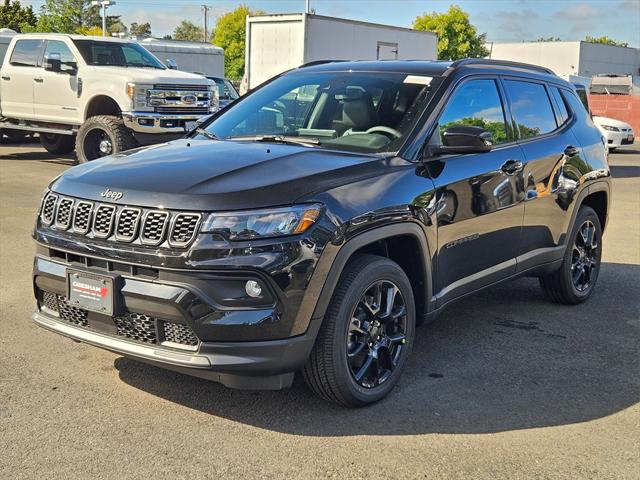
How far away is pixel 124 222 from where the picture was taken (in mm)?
3490

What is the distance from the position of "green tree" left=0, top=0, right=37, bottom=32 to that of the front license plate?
39209mm

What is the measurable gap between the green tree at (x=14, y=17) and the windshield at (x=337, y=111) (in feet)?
125

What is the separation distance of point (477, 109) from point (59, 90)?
10394 millimetres

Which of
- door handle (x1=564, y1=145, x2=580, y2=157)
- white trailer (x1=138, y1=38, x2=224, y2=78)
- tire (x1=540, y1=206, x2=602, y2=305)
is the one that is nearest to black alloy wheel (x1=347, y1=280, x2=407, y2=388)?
tire (x1=540, y1=206, x2=602, y2=305)

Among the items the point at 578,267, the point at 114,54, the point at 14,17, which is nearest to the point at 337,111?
the point at 578,267

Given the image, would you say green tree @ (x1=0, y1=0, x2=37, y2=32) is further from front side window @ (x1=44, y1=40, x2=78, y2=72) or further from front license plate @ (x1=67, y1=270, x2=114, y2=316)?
front license plate @ (x1=67, y1=270, x2=114, y2=316)

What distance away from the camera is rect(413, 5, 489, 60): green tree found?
63.8 m

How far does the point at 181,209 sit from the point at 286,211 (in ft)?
1.55

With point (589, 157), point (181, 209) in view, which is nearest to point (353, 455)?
point (181, 209)

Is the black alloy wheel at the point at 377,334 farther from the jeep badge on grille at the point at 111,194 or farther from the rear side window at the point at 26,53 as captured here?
the rear side window at the point at 26,53

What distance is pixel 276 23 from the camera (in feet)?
62.9

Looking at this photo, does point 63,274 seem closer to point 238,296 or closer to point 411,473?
point 238,296

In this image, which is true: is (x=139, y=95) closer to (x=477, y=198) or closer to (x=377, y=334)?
(x=477, y=198)

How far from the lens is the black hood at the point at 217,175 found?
3.42 m
